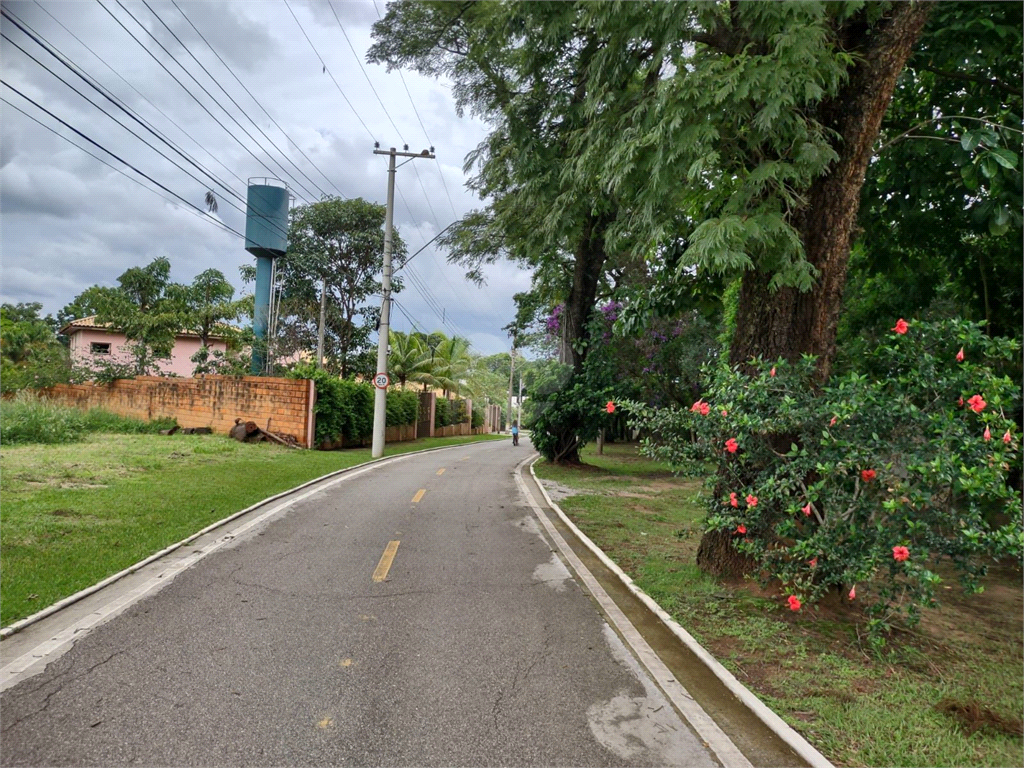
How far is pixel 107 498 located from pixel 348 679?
739cm

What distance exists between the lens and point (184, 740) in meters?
3.22

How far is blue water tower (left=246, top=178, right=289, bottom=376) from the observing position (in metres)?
29.5

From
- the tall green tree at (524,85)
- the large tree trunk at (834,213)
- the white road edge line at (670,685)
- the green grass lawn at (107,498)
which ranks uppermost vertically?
the tall green tree at (524,85)

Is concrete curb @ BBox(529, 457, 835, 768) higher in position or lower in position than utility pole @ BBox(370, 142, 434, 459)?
lower

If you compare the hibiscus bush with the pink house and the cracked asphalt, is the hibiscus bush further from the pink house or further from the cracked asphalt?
the pink house

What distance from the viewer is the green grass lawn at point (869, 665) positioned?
3.49 metres

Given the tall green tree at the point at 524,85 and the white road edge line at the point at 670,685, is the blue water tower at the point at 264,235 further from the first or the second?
the white road edge line at the point at 670,685

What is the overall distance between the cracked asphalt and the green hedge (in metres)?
14.3

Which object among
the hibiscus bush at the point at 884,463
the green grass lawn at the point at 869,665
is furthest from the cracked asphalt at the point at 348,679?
the hibiscus bush at the point at 884,463

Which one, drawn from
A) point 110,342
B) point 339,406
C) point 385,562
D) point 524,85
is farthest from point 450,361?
point 385,562

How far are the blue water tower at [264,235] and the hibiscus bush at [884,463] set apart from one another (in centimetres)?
2730

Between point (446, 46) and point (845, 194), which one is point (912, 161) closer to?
point (845, 194)

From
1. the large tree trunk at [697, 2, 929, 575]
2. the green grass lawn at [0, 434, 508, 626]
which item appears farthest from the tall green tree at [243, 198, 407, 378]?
the large tree trunk at [697, 2, 929, 575]

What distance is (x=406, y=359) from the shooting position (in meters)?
34.2
